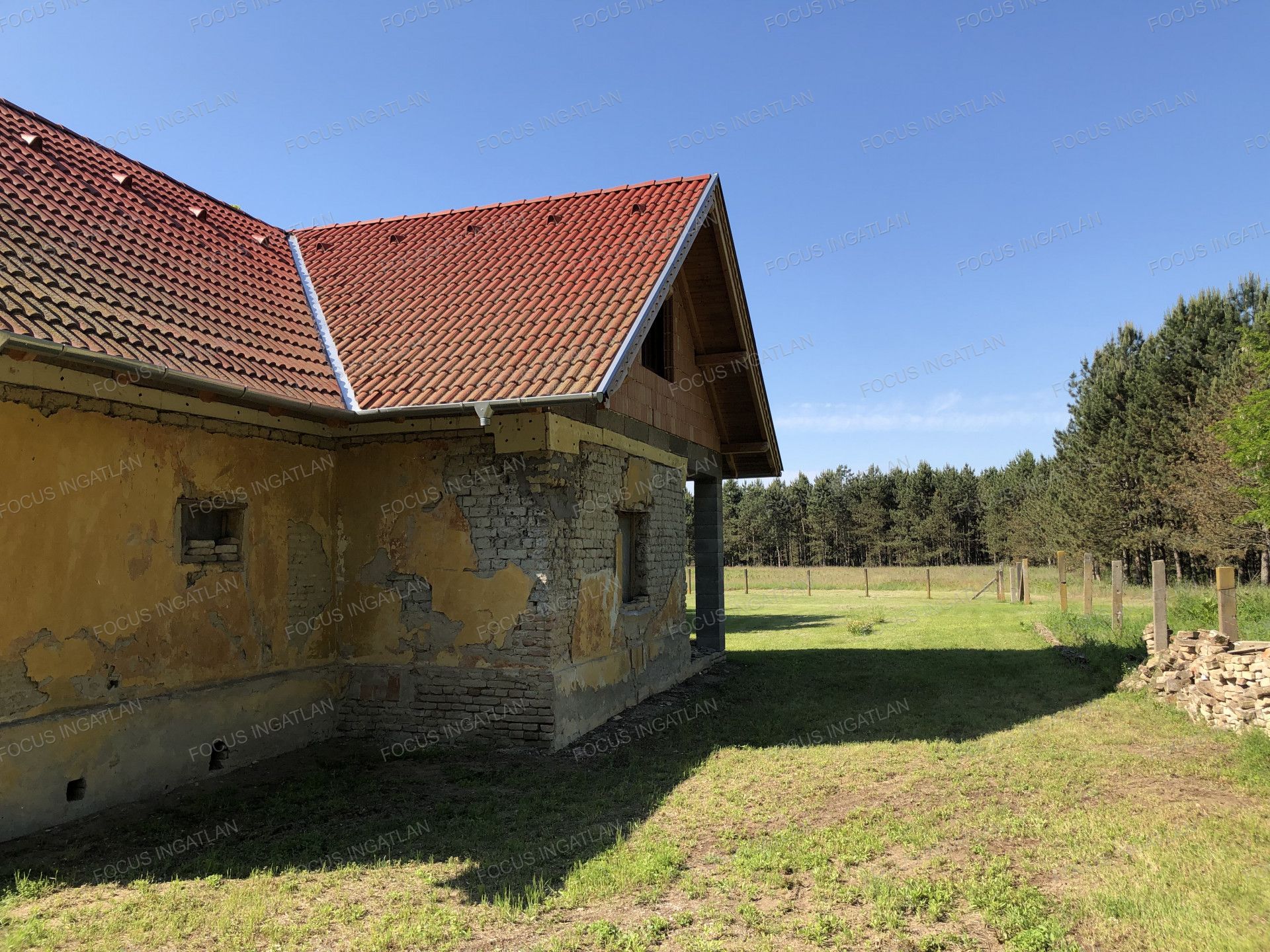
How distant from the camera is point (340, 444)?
8.84 m

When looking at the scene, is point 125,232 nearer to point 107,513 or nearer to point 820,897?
point 107,513

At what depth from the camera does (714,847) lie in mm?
5457

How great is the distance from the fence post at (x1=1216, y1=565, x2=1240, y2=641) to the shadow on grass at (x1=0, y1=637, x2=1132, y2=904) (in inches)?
67.9

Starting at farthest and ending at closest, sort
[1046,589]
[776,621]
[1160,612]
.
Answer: [1046,589] < [776,621] < [1160,612]

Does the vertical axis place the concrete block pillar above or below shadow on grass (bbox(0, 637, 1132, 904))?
above

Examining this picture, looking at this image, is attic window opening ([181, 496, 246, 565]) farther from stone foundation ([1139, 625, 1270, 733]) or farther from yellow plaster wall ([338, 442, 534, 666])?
stone foundation ([1139, 625, 1270, 733])

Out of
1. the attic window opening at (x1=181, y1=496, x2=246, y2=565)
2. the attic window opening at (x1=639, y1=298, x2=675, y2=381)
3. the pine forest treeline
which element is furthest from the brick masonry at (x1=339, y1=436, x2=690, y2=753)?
the pine forest treeline

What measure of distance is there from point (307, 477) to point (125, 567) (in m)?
2.19

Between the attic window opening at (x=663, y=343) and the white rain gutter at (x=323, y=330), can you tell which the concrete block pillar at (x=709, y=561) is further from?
the white rain gutter at (x=323, y=330)

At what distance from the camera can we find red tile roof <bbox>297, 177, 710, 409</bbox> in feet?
25.9

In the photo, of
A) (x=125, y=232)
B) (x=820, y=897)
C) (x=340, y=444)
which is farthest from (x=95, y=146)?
(x=820, y=897)

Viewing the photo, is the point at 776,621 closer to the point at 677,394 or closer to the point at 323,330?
the point at 677,394

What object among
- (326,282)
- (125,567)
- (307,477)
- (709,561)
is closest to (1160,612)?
(709,561)

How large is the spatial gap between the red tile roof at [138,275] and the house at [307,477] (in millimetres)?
40
